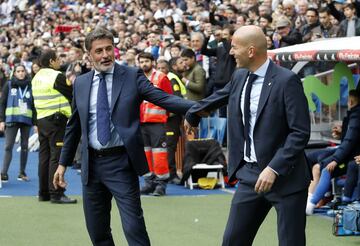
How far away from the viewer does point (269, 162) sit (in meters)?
6.66

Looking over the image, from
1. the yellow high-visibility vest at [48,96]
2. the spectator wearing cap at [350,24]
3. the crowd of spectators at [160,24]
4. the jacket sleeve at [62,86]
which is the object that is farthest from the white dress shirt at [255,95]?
the spectator wearing cap at [350,24]

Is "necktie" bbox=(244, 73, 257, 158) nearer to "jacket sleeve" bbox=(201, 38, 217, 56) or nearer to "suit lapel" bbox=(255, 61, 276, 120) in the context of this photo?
"suit lapel" bbox=(255, 61, 276, 120)

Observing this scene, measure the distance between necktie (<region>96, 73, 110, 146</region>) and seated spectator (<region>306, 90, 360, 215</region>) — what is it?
4.84 meters

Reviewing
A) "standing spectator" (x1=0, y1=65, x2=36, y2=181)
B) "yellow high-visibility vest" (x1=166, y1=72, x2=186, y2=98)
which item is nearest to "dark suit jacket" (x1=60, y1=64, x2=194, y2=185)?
"yellow high-visibility vest" (x1=166, y1=72, x2=186, y2=98)

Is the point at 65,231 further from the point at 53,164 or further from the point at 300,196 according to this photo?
the point at 300,196

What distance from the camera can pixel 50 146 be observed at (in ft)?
43.2

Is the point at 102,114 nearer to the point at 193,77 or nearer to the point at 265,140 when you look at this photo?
the point at 265,140

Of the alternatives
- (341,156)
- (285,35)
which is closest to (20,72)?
(285,35)

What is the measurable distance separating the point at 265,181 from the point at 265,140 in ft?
1.18

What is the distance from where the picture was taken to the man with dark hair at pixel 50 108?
13016 mm

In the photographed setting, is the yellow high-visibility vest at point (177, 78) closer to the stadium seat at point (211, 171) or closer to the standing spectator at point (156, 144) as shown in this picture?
the standing spectator at point (156, 144)

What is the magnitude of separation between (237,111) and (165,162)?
7670 mm

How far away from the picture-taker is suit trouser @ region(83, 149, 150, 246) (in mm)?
7352

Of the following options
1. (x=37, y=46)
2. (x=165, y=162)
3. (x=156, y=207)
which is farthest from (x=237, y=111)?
(x=37, y=46)
